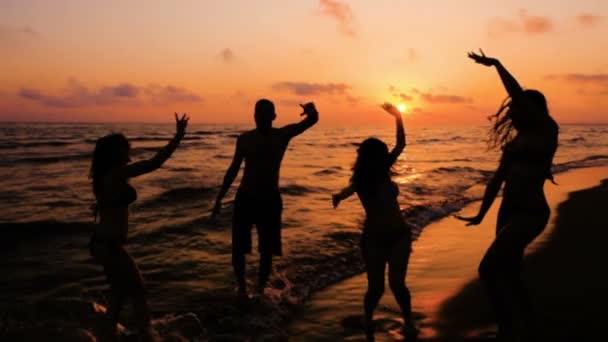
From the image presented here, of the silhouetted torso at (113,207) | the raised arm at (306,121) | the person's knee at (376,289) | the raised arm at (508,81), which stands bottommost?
the person's knee at (376,289)

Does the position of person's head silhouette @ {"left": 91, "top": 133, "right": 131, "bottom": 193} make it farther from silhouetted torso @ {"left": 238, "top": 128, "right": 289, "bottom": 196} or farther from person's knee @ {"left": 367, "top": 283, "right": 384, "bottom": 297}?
person's knee @ {"left": 367, "top": 283, "right": 384, "bottom": 297}

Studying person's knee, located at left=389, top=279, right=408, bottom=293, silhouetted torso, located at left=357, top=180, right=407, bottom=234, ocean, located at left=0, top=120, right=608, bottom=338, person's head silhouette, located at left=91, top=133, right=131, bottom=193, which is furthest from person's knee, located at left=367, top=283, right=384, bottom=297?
person's head silhouette, located at left=91, top=133, right=131, bottom=193

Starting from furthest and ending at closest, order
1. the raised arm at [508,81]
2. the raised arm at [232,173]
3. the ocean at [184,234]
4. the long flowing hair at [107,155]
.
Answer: the ocean at [184,234] → the raised arm at [232,173] → the long flowing hair at [107,155] → the raised arm at [508,81]

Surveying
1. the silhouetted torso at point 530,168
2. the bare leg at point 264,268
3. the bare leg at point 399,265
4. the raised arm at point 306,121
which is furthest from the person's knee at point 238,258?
the silhouetted torso at point 530,168

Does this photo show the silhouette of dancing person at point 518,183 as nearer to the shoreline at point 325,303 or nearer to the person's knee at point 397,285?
the person's knee at point 397,285

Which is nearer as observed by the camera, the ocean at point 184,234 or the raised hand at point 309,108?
the raised hand at point 309,108

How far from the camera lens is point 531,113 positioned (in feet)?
13.7

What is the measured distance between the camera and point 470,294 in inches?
269

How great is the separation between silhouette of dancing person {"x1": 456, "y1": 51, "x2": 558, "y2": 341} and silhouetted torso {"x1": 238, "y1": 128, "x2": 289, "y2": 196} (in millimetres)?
2630

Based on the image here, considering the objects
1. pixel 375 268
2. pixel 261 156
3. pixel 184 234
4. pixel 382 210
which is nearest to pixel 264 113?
pixel 261 156

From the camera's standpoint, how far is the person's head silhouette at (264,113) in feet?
20.1

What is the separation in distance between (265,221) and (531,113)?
3.38m

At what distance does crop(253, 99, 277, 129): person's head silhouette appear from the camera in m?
6.13

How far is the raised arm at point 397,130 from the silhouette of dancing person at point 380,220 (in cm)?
5
